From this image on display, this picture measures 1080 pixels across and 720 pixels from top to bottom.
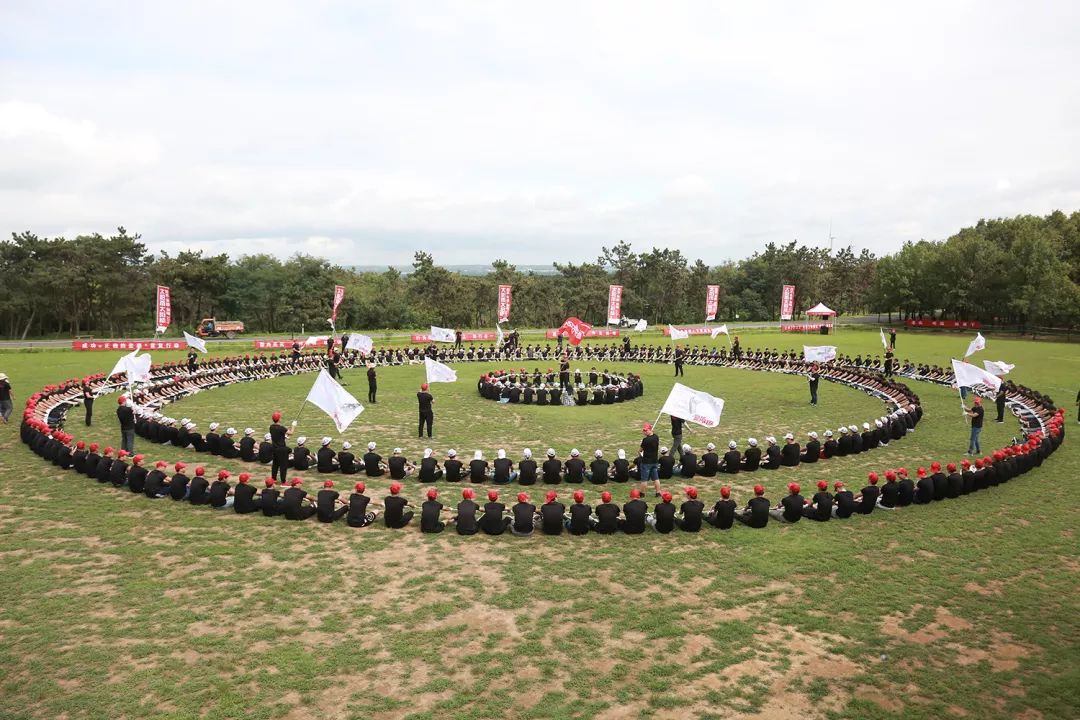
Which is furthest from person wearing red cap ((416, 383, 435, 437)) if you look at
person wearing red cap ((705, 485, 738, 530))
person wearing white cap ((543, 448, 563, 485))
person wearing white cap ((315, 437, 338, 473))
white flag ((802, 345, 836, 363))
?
white flag ((802, 345, 836, 363))

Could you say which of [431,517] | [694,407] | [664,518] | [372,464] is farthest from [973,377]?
[372,464]

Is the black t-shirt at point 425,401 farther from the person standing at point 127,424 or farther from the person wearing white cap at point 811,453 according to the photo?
the person wearing white cap at point 811,453

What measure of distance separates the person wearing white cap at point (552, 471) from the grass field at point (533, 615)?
0.79 m

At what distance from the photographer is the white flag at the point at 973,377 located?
2200cm

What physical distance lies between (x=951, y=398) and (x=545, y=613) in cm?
2847

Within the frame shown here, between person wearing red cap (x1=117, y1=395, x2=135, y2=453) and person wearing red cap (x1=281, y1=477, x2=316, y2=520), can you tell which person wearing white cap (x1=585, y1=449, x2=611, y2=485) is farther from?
person wearing red cap (x1=117, y1=395, x2=135, y2=453)

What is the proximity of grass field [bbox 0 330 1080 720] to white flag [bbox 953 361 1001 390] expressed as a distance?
512cm

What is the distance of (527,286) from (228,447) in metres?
72.4

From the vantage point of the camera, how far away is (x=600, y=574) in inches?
477

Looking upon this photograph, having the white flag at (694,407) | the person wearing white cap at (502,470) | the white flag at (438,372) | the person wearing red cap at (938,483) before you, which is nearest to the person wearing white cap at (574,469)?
the person wearing white cap at (502,470)

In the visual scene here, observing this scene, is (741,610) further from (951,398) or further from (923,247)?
(923,247)

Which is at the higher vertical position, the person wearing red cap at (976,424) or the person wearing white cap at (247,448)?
the person wearing red cap at (976,424)

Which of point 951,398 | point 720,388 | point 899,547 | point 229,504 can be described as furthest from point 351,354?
point 899,547

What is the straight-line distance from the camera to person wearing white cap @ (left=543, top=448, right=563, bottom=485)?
57.2 ft
